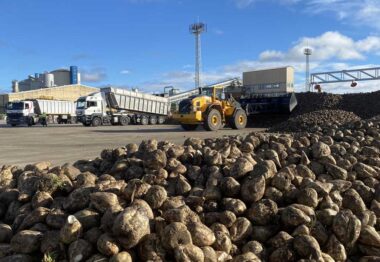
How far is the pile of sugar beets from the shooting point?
3061 mm

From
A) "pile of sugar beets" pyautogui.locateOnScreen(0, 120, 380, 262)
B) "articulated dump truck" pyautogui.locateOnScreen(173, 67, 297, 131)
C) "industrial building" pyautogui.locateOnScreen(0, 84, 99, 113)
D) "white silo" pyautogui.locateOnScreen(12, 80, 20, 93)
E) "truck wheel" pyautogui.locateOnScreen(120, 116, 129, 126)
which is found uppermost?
"white silo" pyautogui.locateOnScreen(12, 80, 20, 93)

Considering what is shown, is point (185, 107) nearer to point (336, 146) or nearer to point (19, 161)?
point (19, 161)

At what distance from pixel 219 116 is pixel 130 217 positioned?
16761mm

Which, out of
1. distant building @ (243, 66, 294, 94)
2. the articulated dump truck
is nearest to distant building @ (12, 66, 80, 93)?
distant building @ (243, 66, 294, 94)

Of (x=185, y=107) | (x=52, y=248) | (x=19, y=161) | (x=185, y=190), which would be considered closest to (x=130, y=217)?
(x=52, y=248)

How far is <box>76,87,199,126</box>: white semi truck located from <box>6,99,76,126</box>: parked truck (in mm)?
5878

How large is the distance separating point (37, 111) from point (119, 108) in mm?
9411

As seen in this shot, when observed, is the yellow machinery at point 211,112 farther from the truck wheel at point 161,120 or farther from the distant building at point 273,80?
the distant building at point 273,80

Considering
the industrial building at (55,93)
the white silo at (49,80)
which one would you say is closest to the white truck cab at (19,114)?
the industrial building at (55,93)

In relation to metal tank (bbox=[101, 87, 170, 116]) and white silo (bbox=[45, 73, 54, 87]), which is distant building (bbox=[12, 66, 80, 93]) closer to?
white silo (bbox=[45, 73, 54, 87])

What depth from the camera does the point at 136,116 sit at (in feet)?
114

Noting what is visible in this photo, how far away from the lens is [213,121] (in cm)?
1944

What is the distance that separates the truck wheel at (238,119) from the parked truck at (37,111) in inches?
814

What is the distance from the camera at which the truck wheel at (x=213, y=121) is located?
1914 cm
